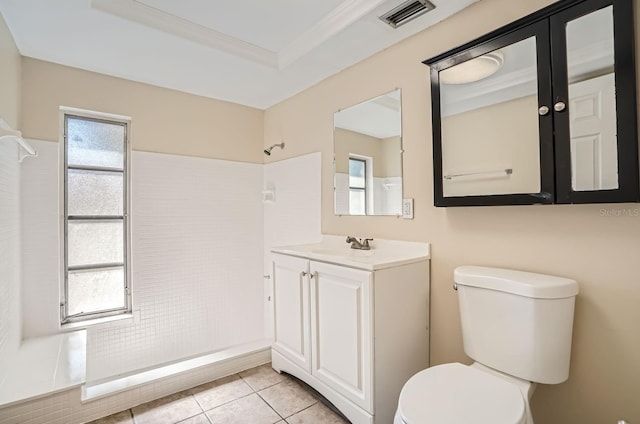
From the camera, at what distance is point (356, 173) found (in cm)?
227

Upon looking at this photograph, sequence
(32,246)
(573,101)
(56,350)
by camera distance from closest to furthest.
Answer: (573,101) → (56,350) → (32,246)

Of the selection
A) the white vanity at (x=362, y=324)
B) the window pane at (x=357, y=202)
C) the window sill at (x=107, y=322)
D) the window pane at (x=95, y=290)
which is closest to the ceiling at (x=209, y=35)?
the window pane at (x=357, y=202)

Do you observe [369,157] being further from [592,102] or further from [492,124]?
[592,102]

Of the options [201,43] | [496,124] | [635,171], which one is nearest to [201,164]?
[201,43]

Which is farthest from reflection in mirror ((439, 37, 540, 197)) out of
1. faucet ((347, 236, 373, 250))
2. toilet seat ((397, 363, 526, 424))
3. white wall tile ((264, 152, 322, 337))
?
white wall tile ((264, 152, 322, 337))

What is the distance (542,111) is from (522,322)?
2.77 feet

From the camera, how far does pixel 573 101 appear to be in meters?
1.24

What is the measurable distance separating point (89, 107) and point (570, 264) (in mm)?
3056

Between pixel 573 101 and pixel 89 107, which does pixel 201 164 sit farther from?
pixel 573 101

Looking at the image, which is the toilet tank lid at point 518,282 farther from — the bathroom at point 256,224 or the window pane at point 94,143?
the window pane at point 94,143

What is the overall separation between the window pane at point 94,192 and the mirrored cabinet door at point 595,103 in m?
2.81

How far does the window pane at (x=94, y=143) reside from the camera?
2369mm

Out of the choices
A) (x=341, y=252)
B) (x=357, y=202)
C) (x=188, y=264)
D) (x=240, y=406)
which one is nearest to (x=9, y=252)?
(x=188, y=264)

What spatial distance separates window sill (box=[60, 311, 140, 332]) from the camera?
228 cm
